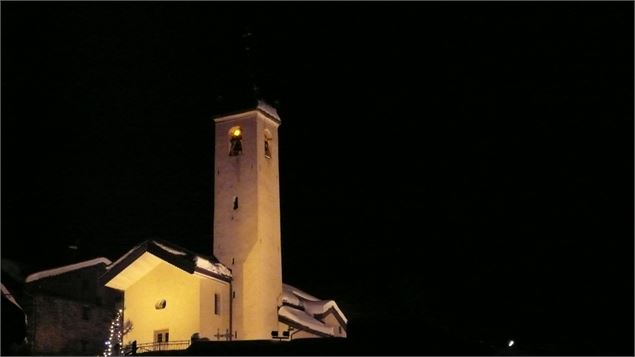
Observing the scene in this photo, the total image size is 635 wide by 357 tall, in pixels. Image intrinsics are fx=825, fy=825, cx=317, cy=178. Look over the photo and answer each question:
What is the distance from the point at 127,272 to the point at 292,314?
6.83m

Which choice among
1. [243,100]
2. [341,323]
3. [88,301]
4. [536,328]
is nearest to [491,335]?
[536,328]

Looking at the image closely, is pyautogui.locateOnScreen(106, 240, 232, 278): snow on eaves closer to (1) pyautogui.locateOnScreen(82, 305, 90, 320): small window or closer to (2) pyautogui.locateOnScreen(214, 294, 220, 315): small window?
(2) pyautogui.locateOnScreen(214, 294, 220, 315): small window

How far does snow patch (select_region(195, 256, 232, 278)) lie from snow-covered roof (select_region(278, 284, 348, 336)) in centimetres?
285

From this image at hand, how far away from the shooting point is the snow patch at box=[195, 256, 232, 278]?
3067 cm

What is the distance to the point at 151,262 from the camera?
3144cm

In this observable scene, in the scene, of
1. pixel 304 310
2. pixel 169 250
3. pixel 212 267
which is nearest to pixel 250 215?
pixel 212 267

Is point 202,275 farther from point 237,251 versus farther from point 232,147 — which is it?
point 232,147

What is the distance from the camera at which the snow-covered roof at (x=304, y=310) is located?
1310 inches

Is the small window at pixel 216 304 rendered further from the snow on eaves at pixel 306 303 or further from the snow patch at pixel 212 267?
the snow on eaves at pixel 306 303

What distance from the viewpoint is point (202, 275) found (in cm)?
3066

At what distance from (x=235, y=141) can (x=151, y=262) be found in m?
6.95

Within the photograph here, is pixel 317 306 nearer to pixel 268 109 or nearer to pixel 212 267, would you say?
pixel 212 267

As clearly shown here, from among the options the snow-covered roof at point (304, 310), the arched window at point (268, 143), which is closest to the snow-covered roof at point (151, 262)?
the snow-covered roof at point (304, 310)

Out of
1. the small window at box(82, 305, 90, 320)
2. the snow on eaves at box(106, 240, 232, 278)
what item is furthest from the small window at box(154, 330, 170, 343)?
the small window at box(82, 305, 90, 320)
